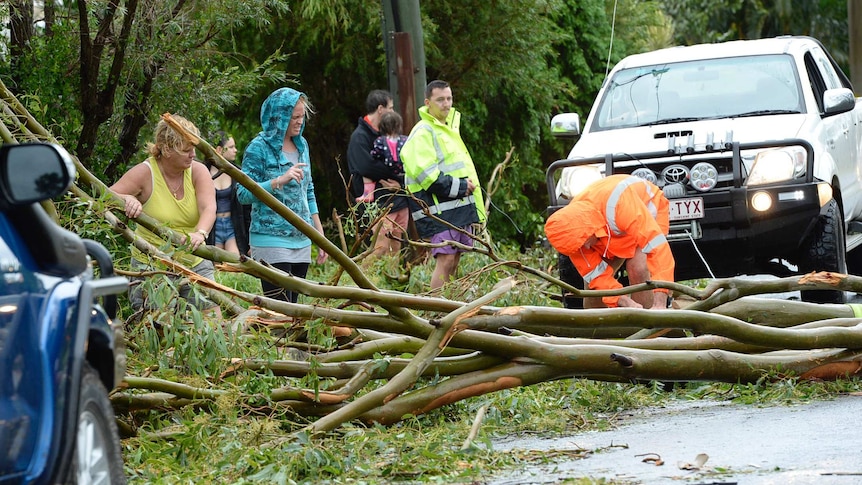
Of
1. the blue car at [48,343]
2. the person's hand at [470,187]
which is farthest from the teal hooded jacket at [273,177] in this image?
the blue car at [48,343]

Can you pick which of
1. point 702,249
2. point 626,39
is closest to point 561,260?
point 702,249

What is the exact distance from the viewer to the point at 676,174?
9.45m

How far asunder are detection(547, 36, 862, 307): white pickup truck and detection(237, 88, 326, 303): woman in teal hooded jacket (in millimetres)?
1905

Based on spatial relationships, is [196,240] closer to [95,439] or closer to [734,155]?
[95,439]

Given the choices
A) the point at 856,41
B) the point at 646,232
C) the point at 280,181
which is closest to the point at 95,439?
the point at 280,181

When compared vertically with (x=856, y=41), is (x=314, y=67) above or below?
above

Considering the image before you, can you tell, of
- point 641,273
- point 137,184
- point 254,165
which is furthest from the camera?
point 254,165

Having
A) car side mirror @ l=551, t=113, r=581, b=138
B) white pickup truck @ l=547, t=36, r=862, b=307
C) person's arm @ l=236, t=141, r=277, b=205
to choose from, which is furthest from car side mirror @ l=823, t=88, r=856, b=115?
person's arm @ l=236, t=141, r=277, b=205

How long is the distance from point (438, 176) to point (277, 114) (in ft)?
6.20

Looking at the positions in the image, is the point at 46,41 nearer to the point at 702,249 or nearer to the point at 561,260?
the point at 561,260

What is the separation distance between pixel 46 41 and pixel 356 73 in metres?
8.01

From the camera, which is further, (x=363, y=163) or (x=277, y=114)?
(x=363, y=163)

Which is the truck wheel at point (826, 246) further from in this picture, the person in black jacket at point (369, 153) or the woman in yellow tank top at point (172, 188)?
the woman in yellow tank top at point (172, 188)

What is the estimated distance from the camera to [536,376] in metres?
6.36
